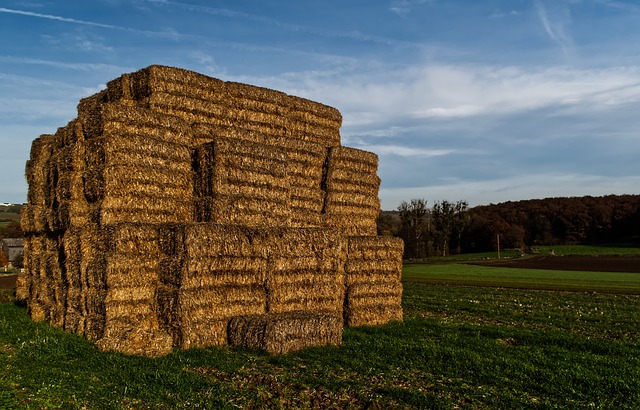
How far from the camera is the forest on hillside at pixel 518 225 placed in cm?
A: 10325

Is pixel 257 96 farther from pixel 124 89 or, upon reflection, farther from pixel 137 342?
pixel 137 342

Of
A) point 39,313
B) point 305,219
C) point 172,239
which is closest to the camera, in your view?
point 172,239

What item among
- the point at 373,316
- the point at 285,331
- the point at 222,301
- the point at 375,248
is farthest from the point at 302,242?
the point at 373,316

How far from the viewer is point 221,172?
1622 centimetres

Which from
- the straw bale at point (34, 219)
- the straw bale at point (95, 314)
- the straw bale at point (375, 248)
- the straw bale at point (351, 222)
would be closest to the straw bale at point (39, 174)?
the straw bale at point (34, 219)

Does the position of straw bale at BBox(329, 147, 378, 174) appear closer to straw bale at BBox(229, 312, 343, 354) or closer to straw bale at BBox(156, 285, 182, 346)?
straw bale at BBox(229, 312, 343, 354)

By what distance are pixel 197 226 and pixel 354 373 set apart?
18.6 feet

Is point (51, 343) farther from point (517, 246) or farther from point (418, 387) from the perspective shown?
point (517, 246)

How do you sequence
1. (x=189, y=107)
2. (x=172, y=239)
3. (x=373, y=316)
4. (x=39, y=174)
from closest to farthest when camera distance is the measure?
1. (x=172, y=239)
2. (x=189, y=107)
3. (x=39, y=174)
4. (x=373, y=316)

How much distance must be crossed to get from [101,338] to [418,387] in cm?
784

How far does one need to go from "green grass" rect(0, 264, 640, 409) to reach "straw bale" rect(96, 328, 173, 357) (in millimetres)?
311

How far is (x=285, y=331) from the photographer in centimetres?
1359

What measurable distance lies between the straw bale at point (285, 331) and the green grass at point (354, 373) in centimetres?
44

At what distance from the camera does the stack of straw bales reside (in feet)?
45.6
